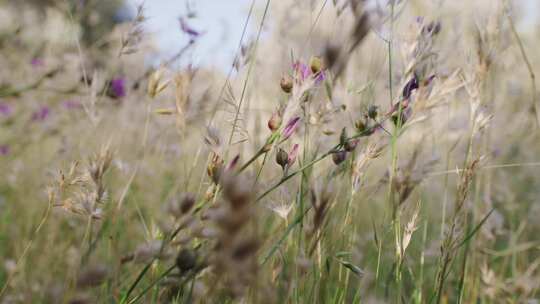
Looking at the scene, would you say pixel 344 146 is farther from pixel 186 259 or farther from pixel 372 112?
pixel 186 259

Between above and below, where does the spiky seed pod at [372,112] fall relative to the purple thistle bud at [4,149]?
above

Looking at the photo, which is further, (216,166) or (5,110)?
(5,110)

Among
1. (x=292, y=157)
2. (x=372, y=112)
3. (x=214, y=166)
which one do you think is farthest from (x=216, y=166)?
(x=372, y=112)

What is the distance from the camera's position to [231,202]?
251 millimetres

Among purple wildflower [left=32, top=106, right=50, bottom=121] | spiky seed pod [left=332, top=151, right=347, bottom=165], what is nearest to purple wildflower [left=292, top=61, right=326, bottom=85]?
spiky seed pod [left=332, top=151, right=347, bottom=165]

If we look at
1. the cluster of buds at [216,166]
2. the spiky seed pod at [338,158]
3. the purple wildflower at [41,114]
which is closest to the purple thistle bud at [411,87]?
the spiky seed pod at [338,158]

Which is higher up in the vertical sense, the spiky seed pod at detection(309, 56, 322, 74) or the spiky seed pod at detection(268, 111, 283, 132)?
the spiky seed pod at detection(309, 56, 322, 74)

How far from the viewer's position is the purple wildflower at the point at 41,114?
195 centimetres

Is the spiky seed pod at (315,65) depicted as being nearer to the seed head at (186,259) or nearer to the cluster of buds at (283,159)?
the cluster of buds at (283,159)

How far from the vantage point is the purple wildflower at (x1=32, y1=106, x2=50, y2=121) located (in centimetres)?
195

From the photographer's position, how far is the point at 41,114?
1.98 metres

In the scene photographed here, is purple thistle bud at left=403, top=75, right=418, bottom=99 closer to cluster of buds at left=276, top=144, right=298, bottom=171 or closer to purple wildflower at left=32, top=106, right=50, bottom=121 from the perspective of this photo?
cluster of buds at left=276, top=144, right=298, bottom=171

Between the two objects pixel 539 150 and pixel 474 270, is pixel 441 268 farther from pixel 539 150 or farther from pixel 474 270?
pixel 539 150

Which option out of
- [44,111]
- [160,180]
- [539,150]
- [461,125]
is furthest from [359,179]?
[539,150]
